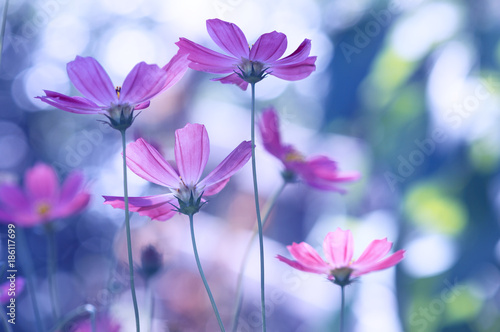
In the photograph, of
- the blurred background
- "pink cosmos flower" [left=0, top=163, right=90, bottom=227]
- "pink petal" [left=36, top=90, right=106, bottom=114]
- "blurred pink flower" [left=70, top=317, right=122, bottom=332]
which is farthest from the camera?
the blurred background

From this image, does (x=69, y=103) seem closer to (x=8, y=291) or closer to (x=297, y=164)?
(x=8, y=291)

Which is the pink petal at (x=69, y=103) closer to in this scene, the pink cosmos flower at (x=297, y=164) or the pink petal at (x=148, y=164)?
the pink petal at (x=148, y=164)

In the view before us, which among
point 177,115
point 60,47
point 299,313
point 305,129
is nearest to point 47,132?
point 60,47

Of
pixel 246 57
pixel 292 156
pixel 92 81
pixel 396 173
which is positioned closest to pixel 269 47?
pixel 246 57

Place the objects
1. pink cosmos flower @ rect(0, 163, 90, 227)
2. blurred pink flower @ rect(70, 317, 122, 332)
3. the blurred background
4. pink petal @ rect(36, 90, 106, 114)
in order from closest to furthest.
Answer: pink petal @ rect(36, 90, 106, 114)
blurred pink flower @ rect(70, 317, 122, 332)
pink cosmos flower @ rect(0, 163, 90, 227)
the blurred background

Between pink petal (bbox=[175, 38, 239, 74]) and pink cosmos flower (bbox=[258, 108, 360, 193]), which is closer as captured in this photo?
pink petal (bbox=[175, 38, 239, 74])

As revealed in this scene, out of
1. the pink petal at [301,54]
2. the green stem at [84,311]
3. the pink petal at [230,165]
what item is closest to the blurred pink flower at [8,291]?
the green stem at [84,311]

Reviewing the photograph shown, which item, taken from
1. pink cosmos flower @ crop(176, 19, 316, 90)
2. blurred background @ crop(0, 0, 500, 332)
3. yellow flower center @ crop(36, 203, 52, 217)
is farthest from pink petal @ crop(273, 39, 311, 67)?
yellow flower center @ crop(36, 203, 52, 217)

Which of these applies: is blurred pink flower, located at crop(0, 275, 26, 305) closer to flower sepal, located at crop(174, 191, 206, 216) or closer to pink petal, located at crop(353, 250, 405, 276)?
flower sepal, located at crop(174, 191, 206, 216)

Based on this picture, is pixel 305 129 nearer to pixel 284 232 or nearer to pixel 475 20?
pixel 284 232
